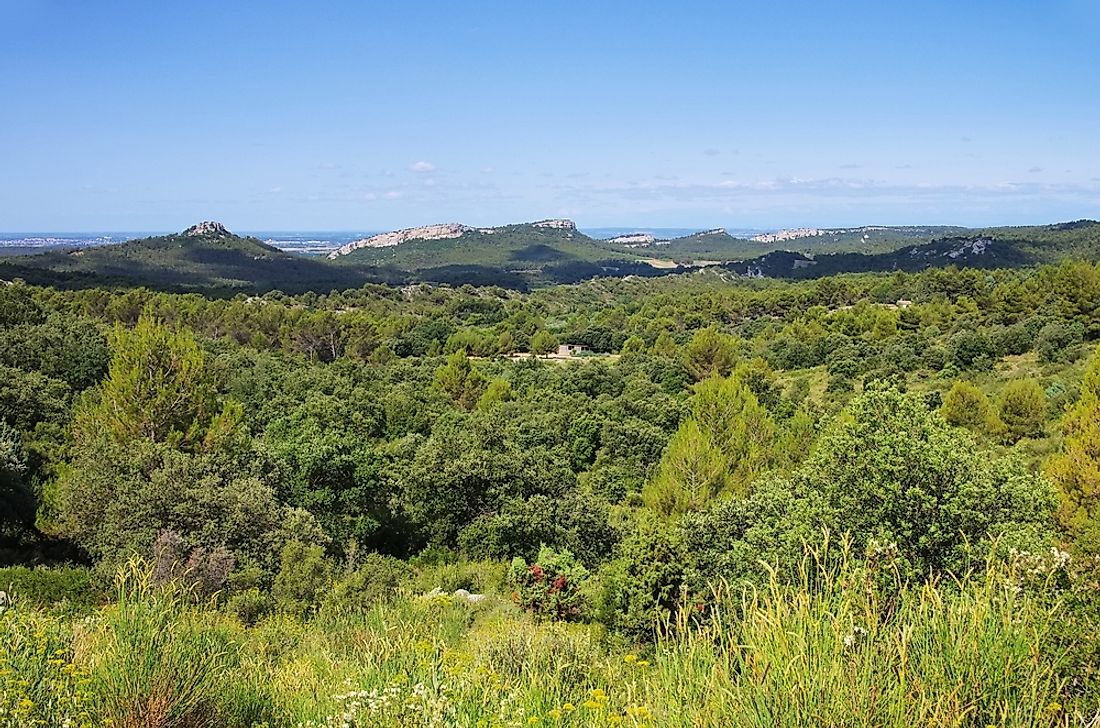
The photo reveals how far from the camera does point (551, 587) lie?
13.9 m

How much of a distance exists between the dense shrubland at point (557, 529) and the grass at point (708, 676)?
0.02m

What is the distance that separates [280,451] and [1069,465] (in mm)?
18111

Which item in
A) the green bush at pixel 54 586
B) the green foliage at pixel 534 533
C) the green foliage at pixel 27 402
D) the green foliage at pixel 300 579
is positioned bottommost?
the green foliage at pixel 534 533

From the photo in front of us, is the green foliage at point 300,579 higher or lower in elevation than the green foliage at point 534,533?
higher

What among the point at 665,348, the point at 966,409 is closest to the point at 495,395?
the point at 665,348

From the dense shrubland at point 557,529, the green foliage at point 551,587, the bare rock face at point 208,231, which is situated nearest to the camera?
the dense shrubland at point 557,529

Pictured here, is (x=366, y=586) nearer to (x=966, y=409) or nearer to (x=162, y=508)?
(x=162, y=508)

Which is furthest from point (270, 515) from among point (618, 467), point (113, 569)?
point (618, 467)

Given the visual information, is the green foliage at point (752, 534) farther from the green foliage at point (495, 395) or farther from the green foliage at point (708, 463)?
the green foliage at point (495, 395)

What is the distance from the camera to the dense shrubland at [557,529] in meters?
2.57

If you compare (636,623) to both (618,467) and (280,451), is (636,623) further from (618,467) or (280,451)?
(618,467)

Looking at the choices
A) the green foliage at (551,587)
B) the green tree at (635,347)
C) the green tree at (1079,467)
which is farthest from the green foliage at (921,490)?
the green tree at (635,347)

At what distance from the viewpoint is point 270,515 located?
13641 mm

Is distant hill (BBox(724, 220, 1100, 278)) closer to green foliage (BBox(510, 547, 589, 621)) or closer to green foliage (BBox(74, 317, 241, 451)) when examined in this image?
green foliage (BBox(510, 547, 589, 621))
